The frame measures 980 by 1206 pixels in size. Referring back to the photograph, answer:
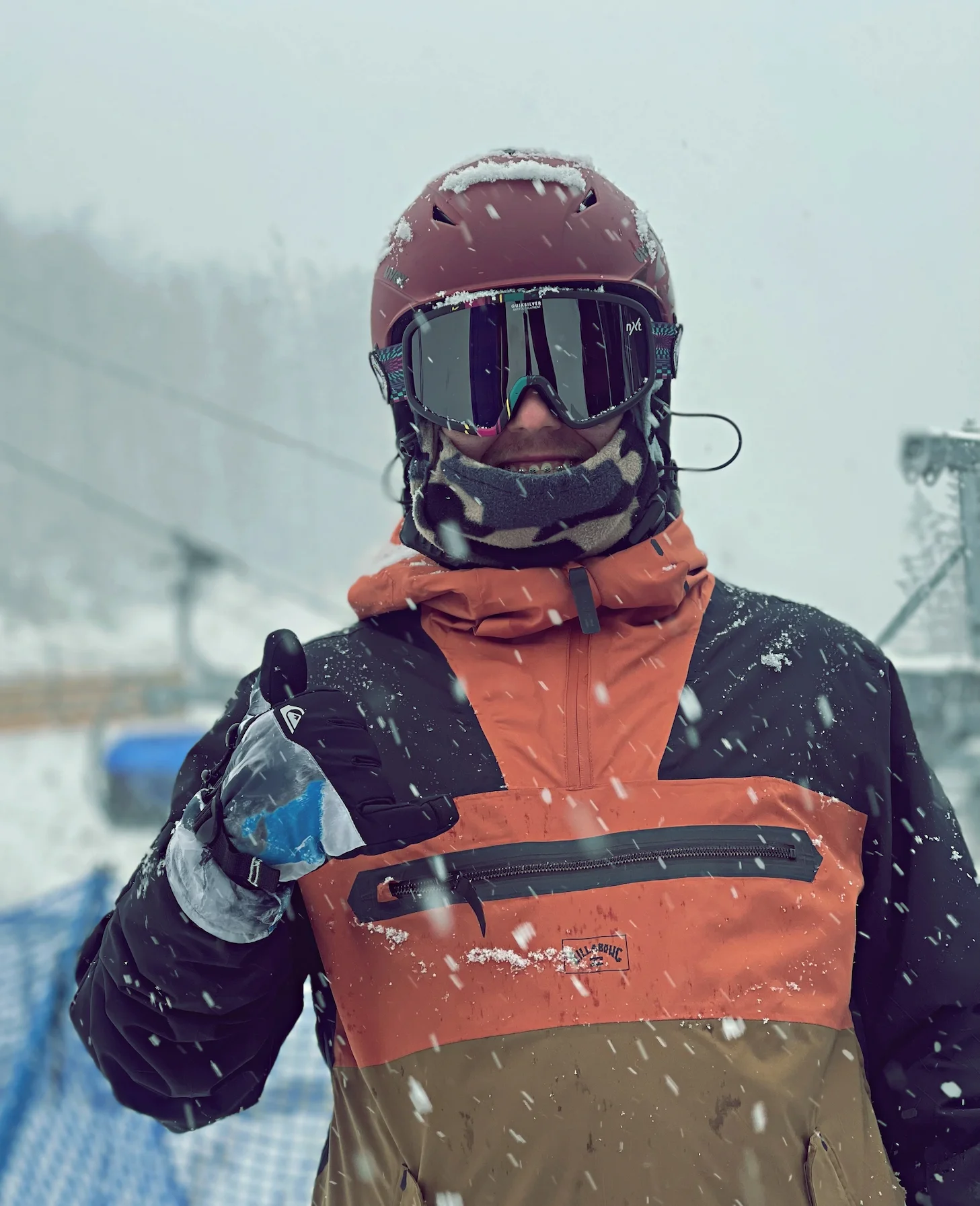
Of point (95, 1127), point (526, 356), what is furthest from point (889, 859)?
point (95, 1127)

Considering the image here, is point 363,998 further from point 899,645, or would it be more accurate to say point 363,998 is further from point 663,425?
point 899,645

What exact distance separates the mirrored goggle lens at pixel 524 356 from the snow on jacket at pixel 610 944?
1.21 ft

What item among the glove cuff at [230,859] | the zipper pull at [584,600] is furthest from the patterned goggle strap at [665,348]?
the glove cuff at [230,859]

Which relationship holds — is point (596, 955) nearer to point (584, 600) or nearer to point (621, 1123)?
point (621, 1123)

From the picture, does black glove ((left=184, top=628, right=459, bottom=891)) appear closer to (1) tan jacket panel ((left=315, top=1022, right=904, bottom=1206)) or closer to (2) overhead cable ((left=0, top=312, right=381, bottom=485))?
(1) tan jacket panel ((left=315, top=1022, right=904, bottom=1206))

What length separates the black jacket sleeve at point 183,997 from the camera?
1.50 m

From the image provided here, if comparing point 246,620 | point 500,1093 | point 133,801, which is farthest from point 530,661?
point 246,620

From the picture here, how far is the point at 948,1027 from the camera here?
169 centimetres

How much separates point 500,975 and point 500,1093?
0.54 ft

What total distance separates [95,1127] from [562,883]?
323 centimetres

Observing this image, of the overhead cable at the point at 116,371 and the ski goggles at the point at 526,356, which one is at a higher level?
the ski goggles at the point at 526,356

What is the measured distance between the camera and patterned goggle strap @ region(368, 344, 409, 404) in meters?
2.24

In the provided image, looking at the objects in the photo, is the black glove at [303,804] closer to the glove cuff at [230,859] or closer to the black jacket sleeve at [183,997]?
the glove cuff at [230,859]

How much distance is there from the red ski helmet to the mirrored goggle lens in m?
0.09
